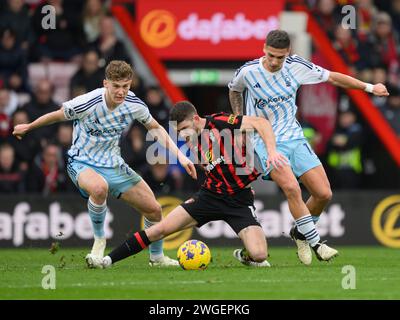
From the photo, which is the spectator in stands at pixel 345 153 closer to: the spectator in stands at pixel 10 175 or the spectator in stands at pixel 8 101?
the spectator in stands at pixel 10 175

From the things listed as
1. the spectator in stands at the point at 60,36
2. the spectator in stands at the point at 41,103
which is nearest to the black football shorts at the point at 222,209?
the spectator in stands at the point at 41,103

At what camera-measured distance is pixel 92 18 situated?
18.3 meters

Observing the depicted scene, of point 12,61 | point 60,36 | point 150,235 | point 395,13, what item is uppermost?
point 395,13

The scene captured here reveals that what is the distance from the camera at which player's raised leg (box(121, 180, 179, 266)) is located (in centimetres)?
1238

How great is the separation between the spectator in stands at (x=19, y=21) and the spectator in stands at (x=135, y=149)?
2.49m

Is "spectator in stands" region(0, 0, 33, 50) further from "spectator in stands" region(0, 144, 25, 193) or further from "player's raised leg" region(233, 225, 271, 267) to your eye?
"player's raised leg" region(233, 225, 271, 267)

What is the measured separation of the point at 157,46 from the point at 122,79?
590 cm

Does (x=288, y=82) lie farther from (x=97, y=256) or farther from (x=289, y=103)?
(x=97, y=256)

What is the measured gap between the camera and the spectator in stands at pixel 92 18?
18.3 metres

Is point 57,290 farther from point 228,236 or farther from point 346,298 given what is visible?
point 228,236

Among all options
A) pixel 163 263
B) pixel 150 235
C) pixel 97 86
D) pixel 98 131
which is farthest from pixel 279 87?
pixel 97 86

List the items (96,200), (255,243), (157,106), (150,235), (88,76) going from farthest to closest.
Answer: (88,76)
(157,106)
(96,200)
(255,243)
(150,235)

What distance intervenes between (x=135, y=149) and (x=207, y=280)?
6.82m

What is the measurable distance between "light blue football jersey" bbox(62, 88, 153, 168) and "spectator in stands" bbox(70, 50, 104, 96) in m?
5.14
